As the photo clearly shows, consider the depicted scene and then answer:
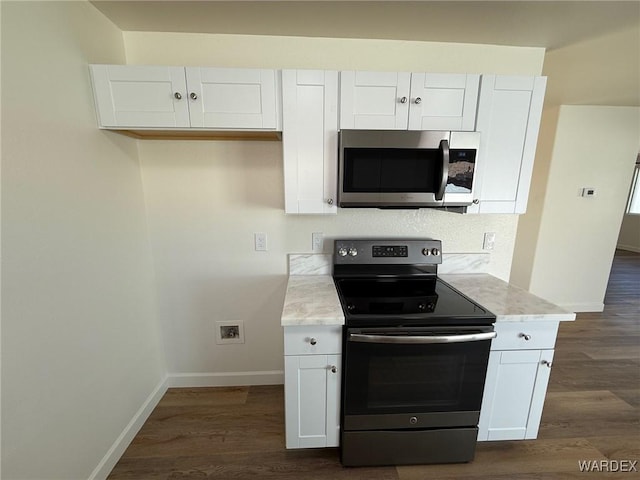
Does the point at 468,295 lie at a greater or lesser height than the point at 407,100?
lesser

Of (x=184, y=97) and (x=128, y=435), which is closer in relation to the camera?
(x=184, y=97)

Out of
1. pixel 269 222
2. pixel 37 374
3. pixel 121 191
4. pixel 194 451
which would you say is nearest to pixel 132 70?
pixel 121 191

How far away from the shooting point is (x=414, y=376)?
1.42 meters

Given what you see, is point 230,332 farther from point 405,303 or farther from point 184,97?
point 184,97

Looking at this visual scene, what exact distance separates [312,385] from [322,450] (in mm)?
562

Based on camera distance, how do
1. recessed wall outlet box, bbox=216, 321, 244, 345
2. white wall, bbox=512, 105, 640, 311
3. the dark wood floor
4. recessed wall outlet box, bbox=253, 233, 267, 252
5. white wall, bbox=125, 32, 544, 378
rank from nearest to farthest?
the dark wood floor, white wall, bbox=125, 32, 544, 378, recessed wall outlet box, bbox=253, 233, 267, 252, recessed wall outlet box, bbox=216, 321, 244, 345, white wall, bbox=512, 105, 640, 311

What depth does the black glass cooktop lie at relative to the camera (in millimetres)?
1354

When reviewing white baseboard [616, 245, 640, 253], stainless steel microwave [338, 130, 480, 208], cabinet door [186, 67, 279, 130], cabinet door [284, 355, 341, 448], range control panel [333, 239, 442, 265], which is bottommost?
white baseboard [616, 245, 640, 253]

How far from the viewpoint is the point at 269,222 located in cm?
190

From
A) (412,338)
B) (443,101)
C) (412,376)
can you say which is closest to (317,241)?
(412,338)

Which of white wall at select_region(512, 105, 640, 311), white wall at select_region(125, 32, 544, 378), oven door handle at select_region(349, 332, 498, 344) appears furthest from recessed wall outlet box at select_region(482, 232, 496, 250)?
white wall at select_region(512, 105, 640, 311)

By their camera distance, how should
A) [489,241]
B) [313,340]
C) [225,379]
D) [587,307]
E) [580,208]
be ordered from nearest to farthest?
[313,340] < [489,241] < [225,379] < [580,208] < [587,307]

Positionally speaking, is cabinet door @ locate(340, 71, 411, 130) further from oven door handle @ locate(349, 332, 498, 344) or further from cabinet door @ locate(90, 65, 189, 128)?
oven door handle @ locate(349, 332, 498, 344)

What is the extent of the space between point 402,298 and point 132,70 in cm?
183
